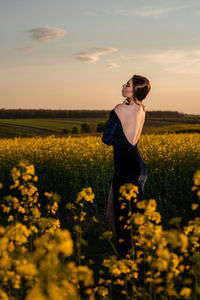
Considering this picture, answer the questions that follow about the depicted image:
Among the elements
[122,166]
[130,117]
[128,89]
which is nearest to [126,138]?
[130,117]

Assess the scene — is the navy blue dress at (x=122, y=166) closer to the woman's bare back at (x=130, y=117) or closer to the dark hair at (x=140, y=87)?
the woman's bare back at (x=130, y=117)

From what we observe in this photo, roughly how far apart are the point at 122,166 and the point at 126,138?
44 cm

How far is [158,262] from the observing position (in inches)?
124

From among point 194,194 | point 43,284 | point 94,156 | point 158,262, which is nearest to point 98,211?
point 94,156

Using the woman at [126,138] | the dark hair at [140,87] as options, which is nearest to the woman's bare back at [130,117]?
the woman at [126,138]

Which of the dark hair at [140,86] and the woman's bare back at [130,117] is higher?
the dark hair at [140,86]

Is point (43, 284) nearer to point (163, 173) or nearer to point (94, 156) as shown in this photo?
point (163, 173)

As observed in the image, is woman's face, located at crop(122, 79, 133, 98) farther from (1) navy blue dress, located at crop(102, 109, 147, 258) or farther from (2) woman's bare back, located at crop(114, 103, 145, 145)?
(1) navy blue dress, located at crop(102, 109, 147, 258)

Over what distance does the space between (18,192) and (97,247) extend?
10.3 feet

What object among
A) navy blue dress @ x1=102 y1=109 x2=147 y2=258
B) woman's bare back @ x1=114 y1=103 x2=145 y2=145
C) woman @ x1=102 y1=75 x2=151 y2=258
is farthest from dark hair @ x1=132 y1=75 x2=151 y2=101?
navy blue dress @ x1=102 y1=109 x2=147 y2=258

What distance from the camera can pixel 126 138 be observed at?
585cm

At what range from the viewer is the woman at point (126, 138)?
571cm

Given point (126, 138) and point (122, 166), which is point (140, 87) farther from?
point (122, 166)

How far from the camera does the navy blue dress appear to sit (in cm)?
585
